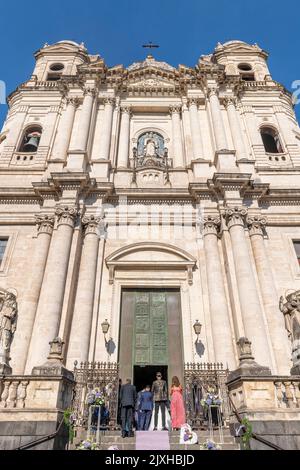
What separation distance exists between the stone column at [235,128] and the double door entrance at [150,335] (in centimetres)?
877

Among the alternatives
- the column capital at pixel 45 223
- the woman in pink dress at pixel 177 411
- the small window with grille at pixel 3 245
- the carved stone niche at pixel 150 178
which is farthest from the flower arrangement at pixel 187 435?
the carved stone niche at pixel 150 178

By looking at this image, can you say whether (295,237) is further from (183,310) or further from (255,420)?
(255,420)

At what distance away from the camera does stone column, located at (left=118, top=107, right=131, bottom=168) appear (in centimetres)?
1978

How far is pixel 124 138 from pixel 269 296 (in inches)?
484

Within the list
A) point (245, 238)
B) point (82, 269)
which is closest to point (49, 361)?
point (82, 269)

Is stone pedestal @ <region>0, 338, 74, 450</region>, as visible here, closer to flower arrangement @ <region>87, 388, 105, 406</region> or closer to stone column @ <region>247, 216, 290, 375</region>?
flower arrangement @ <region>87, 388, 105, 406</region>

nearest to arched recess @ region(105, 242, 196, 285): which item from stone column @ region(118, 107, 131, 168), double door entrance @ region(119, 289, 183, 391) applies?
double door entrance @ region(119, 289, 183, 391)

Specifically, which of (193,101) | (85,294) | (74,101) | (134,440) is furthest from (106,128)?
(134,440)

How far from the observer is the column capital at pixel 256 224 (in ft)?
51.8

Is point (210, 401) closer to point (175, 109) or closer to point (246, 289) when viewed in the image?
point (246, 289)

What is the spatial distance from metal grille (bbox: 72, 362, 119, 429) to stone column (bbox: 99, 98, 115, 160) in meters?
11.0

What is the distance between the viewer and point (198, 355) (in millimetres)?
13234

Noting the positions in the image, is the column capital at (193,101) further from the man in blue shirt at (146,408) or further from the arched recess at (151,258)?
the man in blue shirt at (146,408)

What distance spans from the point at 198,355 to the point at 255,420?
4.66m
